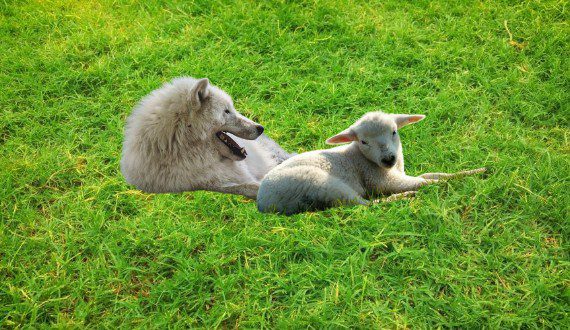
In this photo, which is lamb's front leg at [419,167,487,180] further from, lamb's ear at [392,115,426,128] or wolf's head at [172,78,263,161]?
wolf's head at [172,78,263,161]

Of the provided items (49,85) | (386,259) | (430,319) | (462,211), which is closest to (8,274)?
(49,85)

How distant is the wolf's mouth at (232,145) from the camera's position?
4.12m

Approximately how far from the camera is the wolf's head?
3881mm

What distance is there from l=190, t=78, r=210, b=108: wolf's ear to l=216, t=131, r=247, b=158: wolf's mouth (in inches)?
14.7

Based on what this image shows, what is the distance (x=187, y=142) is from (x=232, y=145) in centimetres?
41

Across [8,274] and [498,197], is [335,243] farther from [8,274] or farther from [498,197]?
[8,274]

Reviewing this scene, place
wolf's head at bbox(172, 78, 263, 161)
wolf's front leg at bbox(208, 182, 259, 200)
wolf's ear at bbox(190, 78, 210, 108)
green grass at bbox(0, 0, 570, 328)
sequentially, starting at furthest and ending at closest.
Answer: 1. wolf's front leg at bbox(208, 182, 259, 200)
2. wolf's head at bbox(172, 78, 263, 161)
3. wolf's ear at bbox(190, 78, 210, 108)
4. green grass at bbox(0, 0, 570, 328)

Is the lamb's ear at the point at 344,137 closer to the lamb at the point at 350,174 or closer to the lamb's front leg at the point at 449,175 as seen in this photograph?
the lamb at the point at 350,174

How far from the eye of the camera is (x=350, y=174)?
4.08 meters

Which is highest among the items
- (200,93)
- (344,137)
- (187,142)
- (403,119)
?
(200,93)

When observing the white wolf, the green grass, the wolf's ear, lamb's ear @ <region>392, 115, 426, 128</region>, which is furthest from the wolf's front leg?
lamb's ear @ <region>392, 115, 426, 128</region>

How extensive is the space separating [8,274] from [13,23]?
13.0 feet

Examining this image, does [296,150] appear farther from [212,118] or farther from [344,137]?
[212,118]

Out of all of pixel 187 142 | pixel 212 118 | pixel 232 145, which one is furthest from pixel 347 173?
pixel 187 142
